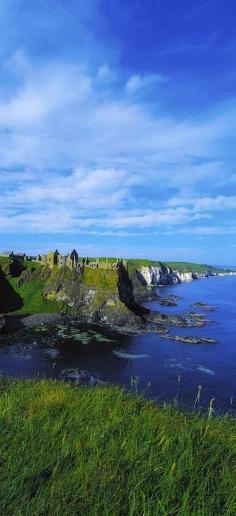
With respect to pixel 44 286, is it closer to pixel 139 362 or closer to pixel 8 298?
pixel 8 298

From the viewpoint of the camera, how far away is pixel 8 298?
137 meters

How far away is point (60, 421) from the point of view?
7625mm

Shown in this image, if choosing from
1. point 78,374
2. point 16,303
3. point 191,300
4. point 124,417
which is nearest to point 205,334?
point 78,374

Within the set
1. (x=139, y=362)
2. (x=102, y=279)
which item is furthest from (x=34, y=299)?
(x=139, y=362)

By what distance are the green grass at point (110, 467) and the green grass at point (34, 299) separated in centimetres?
12592

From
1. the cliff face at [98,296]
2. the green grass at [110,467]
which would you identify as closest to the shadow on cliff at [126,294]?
the cliff face at [98,296]

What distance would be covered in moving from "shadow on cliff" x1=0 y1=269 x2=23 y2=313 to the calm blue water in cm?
3056

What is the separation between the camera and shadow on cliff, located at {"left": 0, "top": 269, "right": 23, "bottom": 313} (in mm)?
131850

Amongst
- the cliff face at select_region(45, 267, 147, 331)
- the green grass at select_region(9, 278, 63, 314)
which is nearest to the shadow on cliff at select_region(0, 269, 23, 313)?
the green grass at select_region(9, 278, 63, 314)

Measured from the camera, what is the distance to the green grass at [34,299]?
131875mm

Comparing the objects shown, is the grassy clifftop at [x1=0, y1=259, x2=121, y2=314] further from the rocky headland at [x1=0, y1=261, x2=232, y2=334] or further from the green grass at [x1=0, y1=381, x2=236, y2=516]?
the green grass at [x1=0, y1=381, x2=236, y2=516]

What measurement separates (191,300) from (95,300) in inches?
3196

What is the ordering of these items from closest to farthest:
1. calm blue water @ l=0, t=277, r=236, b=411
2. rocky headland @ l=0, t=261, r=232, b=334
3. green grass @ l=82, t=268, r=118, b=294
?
calm blue water @ l=0, t=277, r=236, b=411 → rocky headland @ l=0, t=261, r=232, b=334 → green grass @ l=82, t=268, r=118, b=294

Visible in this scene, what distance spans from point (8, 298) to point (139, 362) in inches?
2758
